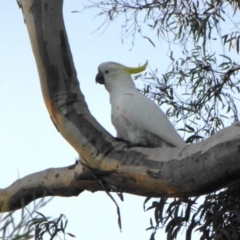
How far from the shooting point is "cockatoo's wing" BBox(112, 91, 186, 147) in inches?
96.0

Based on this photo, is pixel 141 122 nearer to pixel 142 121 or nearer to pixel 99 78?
pixel 142 121

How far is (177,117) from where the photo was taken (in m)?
3.56

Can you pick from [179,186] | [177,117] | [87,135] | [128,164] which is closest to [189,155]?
[179,186]

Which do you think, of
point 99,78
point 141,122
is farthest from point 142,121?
point 99,78

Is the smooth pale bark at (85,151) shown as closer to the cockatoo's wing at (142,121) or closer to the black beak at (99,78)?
the cockatoo's wing at (142,121)

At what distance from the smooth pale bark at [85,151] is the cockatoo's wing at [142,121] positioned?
360 mm

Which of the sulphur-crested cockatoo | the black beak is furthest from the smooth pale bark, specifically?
the black beak

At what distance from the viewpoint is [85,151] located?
6.70ft

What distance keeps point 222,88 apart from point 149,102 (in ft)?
3.59

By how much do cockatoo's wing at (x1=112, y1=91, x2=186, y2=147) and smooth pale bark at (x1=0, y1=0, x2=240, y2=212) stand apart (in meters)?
→ 0.36

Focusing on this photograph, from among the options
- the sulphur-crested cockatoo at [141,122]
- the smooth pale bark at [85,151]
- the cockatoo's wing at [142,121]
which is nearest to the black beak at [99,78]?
the sulphur-crested cockatoo at [141,122]

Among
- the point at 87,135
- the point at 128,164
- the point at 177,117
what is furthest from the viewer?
the point at 177,117

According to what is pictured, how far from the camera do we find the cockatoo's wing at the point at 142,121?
244cm

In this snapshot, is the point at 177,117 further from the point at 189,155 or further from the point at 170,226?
the point at 189,155
